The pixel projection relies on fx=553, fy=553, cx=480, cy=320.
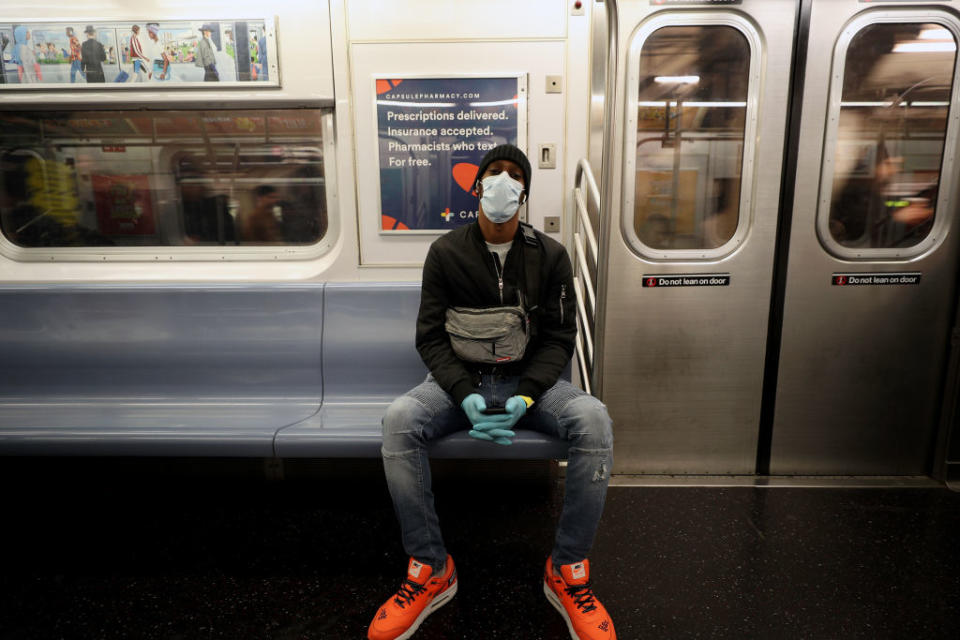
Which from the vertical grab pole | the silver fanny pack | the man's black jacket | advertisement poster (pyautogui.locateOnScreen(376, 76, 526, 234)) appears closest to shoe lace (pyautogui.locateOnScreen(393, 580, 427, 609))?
the man's black jacket

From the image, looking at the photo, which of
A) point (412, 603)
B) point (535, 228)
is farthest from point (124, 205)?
point (412, 603)

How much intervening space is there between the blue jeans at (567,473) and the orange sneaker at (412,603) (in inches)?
2.1

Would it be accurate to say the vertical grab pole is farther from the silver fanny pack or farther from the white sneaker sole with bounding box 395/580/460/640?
the white sneaker sole with bounding box 395/580/460/640

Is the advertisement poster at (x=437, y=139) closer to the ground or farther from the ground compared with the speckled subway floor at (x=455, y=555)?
farther from the ground

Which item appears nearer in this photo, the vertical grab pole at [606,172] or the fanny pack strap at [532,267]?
the vertical grab pole at [606,172]

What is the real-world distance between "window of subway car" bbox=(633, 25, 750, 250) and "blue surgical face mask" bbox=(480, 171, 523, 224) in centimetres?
111

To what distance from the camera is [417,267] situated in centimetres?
310

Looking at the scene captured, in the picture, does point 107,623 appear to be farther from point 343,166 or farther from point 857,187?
point 857,187

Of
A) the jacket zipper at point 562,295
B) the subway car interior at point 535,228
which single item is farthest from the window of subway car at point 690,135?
the jacket zipper at point 562,295

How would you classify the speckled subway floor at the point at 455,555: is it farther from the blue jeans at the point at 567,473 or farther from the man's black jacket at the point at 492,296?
the man's black jacket at the point at 492,296

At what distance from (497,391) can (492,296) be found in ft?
1.26

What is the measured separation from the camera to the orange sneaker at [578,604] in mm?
1875

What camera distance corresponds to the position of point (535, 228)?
8.57ft

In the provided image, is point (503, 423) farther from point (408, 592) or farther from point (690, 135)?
point (690, 135)
